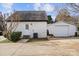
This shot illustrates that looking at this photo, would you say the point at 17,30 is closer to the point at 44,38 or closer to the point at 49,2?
the point at 44,38

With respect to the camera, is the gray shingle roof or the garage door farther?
the garage door

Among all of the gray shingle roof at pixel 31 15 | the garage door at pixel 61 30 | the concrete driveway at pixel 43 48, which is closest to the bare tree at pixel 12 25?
the gray shingle roof at pixel 31 15

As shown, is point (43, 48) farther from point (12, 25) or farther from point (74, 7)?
point (74, 7)

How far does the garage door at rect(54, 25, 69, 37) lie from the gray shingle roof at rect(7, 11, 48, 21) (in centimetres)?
46

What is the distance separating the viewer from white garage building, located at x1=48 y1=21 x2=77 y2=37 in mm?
5938

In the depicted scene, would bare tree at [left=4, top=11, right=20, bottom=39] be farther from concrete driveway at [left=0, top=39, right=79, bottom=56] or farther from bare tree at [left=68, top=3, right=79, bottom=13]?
bare tree at [left=68, top=3, right=79, bottom=13]

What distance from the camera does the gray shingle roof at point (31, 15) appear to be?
580 centimetres

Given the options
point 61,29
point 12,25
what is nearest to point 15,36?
point 12,25

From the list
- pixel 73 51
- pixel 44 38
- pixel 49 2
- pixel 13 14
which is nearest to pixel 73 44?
pixel 73 51

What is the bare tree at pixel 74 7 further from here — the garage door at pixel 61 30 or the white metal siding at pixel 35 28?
the white metal siding at pixel 35 28

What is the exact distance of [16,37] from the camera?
585 cm

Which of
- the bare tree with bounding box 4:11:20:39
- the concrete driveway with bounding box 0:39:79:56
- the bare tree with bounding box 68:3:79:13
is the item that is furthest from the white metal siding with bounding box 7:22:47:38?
the bare tree with bounding box 68:3:79:13

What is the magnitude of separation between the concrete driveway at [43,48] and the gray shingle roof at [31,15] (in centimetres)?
71

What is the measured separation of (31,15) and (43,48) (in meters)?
1.01
